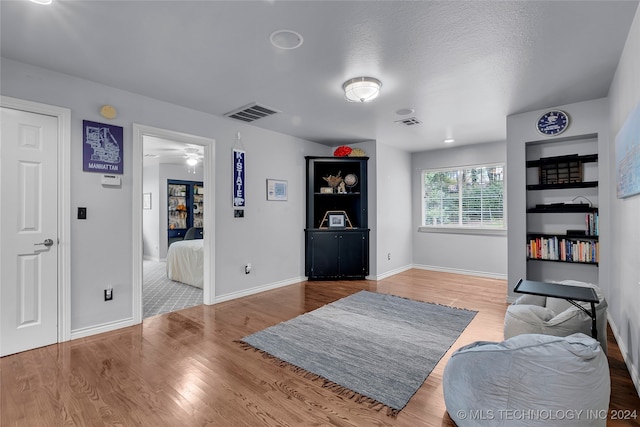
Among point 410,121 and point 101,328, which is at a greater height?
point 410,121

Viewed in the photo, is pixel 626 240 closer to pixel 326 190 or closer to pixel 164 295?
pixel 326 190

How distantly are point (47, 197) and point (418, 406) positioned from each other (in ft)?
11.4

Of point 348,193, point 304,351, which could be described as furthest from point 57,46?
point 348,193

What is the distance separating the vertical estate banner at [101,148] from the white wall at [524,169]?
4600 mm

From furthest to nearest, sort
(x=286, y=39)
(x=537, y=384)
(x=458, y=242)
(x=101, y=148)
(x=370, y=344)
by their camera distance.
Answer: (x=458, y=242) < (x=101, y=148) < (x=370, y=344) < (x=286, y=39) < (x=537, y=384)

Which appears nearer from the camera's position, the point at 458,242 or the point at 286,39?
the point at 286,39

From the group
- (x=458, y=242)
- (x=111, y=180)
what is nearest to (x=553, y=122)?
(x=458, y=242)

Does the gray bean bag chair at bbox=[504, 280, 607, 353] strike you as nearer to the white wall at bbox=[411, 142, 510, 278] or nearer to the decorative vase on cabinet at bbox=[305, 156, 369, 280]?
the decorative vase on cabinet at bbox=[305, 156, 369, 280]

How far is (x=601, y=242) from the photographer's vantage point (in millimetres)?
3348

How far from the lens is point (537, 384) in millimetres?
1495

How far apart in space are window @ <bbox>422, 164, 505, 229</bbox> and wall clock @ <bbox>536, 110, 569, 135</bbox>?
184cm

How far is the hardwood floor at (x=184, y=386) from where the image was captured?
180 centimetres

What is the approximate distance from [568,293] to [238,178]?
3754 mm

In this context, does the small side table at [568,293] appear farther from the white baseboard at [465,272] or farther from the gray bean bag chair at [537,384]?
the white baseboard at [465,272]
